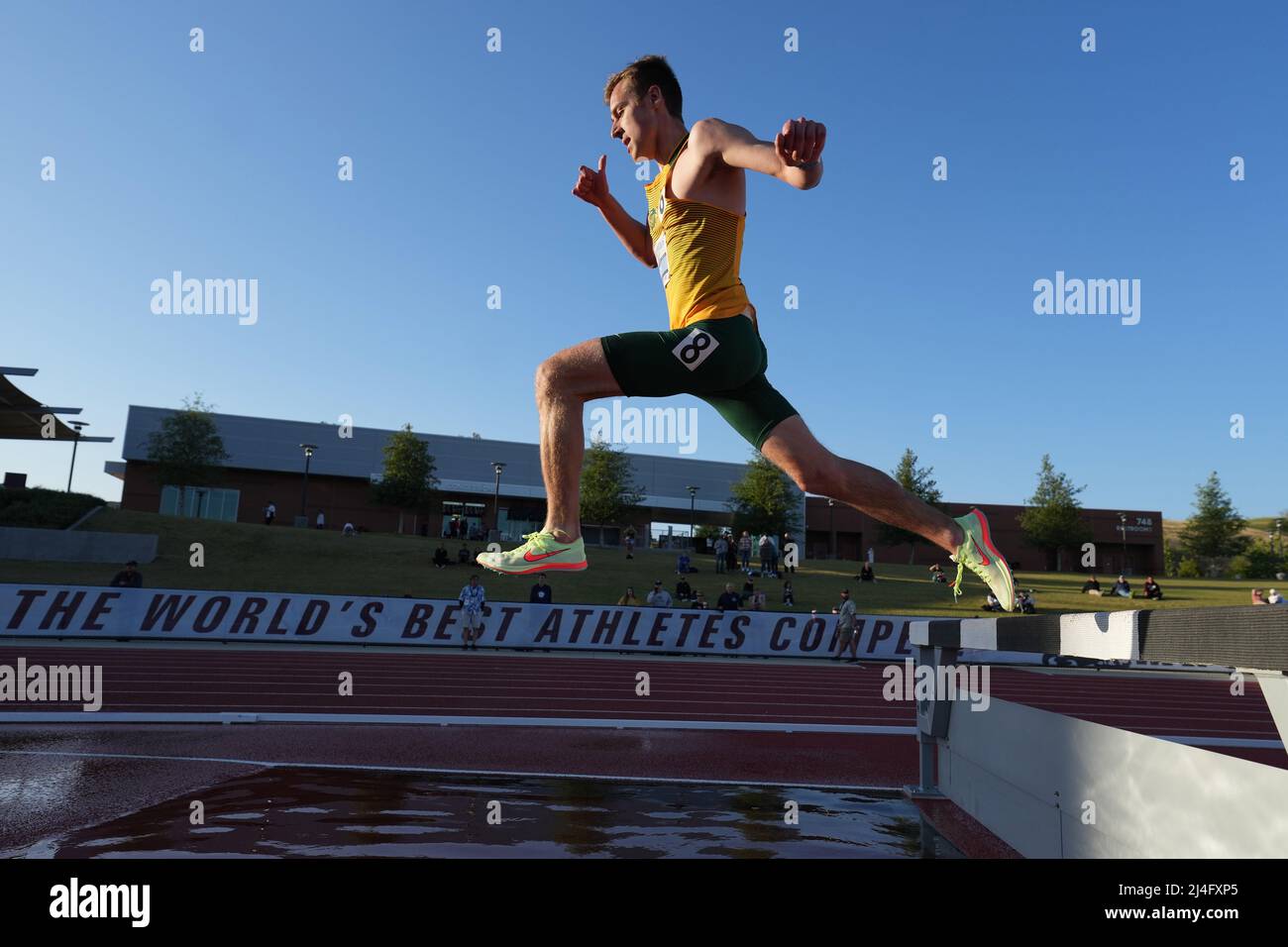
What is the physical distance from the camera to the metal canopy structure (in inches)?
1037

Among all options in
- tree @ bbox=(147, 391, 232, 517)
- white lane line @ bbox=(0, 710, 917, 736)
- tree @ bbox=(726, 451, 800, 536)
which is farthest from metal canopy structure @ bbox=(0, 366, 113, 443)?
tree @ bbox=(726, 451, 800, 536)

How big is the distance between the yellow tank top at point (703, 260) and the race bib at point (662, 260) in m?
0.04

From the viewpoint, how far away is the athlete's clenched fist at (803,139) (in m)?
2.32

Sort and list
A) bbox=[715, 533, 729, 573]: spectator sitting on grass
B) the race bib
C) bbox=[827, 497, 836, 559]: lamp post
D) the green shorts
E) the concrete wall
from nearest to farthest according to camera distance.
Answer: the green shorts
the race bib
the concrete wall
bbox=[715, 533, 729, 573]: spectator sitting on grass
bbox=[827, 497, 836, 559]: lamp post

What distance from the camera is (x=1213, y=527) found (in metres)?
54.4

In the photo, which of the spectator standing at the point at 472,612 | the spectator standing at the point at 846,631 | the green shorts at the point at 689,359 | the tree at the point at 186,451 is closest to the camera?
the green shorts at the point at 689,359

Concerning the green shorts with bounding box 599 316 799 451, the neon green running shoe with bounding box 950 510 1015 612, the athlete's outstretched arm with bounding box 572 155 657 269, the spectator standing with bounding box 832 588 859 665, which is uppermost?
the athlete's outstretched arm with bounding box 572 155 657 269

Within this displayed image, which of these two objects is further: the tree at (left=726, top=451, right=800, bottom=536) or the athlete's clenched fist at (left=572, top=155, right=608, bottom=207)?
the tree at (left=726, top=451, right=800, bottom=536)

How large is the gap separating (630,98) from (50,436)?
36273mm

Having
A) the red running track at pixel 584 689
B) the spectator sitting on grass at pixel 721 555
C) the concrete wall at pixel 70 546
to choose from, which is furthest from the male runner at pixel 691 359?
the concrete wall at pixel 70 546

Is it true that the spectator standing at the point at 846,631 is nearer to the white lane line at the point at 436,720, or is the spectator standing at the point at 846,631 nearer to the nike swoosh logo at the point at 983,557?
the white lane line at the point at 436,720

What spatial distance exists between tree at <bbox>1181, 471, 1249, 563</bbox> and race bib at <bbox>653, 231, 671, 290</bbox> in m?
63.1

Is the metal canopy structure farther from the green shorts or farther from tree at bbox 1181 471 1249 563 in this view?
tree at bbox 1181 471 1249 563
